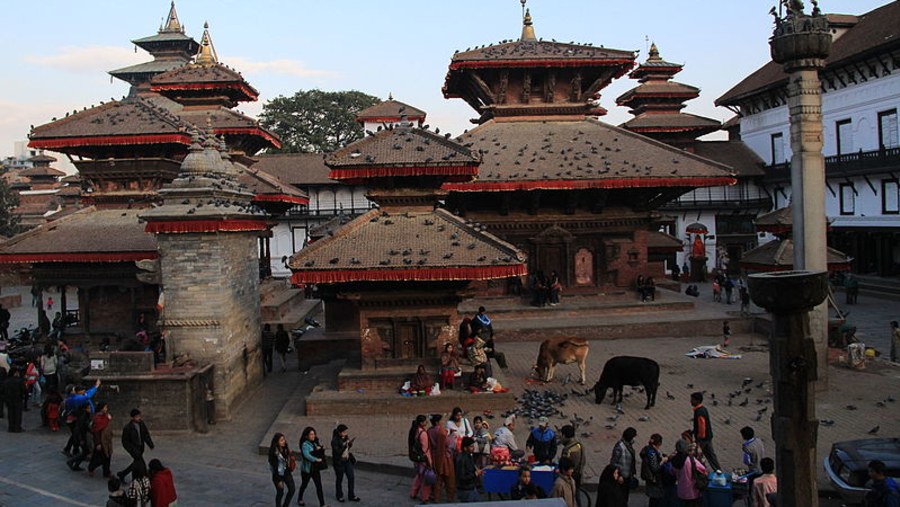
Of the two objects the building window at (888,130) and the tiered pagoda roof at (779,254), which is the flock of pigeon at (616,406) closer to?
the tiered pagoda roof at (779,254)

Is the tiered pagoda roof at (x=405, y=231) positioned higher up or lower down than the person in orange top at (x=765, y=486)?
higher up

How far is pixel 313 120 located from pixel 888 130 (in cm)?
4646

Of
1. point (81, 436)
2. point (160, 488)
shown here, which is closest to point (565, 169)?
point (81, 436)

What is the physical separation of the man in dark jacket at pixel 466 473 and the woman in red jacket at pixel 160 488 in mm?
3814

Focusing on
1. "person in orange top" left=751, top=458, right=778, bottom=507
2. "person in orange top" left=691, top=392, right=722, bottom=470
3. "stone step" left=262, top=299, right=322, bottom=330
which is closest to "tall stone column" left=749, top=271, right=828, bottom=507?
"person in orange top" left=751, top=458, right=778, bottom=507

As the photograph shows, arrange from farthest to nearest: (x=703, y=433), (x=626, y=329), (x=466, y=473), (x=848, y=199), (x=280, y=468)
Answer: (x=848, y=199), (x=626, y=329), (x=703, y=433), (x=280, y=468), (x=466, y=473)

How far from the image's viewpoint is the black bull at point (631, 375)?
14.2 meters

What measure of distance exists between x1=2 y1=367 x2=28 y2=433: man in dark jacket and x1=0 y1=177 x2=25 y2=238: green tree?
1757 inches

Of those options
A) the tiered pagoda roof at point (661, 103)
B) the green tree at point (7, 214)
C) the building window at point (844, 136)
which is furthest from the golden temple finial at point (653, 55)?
the green tree at point (7, 214)

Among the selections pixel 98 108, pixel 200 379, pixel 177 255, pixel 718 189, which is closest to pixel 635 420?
pixel 200 379

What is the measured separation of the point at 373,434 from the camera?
531 inches

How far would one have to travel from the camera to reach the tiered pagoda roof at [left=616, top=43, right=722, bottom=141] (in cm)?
4016

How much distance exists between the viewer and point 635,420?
540 inches

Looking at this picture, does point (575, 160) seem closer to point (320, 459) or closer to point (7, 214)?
point (320, 459)
